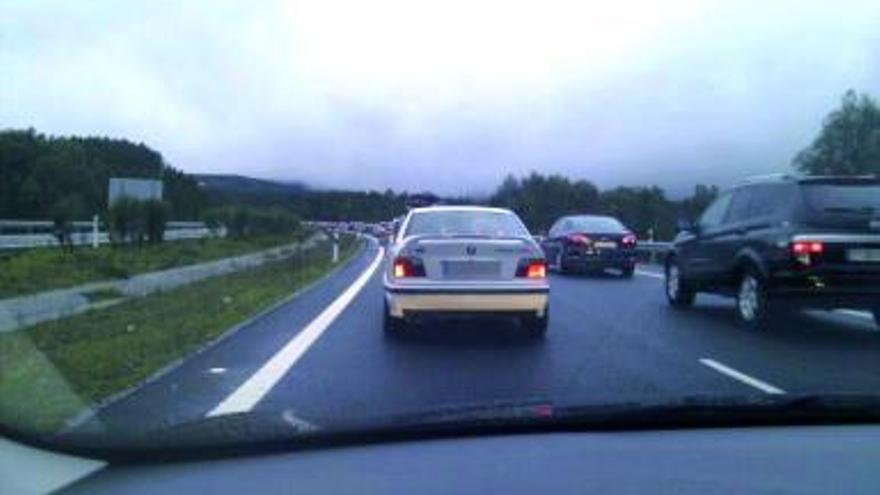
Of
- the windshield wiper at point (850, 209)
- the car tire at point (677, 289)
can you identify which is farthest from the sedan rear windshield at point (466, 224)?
the car tire at point (677, 289)

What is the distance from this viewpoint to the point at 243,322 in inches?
686

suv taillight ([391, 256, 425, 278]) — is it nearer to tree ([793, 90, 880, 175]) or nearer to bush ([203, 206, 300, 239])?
bush ([203, 206, 300, 239])

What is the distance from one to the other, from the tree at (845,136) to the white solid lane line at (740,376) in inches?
3265

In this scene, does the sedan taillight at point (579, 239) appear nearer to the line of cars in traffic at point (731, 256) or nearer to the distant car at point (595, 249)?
the distant car at point (595, 249)

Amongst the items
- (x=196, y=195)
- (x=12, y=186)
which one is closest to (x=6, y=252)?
(x=12, y=186)

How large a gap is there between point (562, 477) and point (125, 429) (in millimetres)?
1758

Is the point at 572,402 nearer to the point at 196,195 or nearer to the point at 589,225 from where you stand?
the point at 589,225

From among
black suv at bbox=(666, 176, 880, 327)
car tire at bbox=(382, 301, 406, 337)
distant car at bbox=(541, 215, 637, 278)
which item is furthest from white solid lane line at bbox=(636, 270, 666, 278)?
car tire at bbox=(382, 301, 406, 337)

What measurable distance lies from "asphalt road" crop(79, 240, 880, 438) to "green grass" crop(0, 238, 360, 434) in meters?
0.38

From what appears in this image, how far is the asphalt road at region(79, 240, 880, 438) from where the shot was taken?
33.1 ft

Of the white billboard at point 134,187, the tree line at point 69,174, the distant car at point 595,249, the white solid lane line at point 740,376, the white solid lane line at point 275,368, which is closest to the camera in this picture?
the white solid lane line at point 275,368

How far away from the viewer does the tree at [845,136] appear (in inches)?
3681

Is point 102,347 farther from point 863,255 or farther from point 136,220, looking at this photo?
point 136,220

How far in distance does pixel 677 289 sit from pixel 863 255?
15.9 ft
